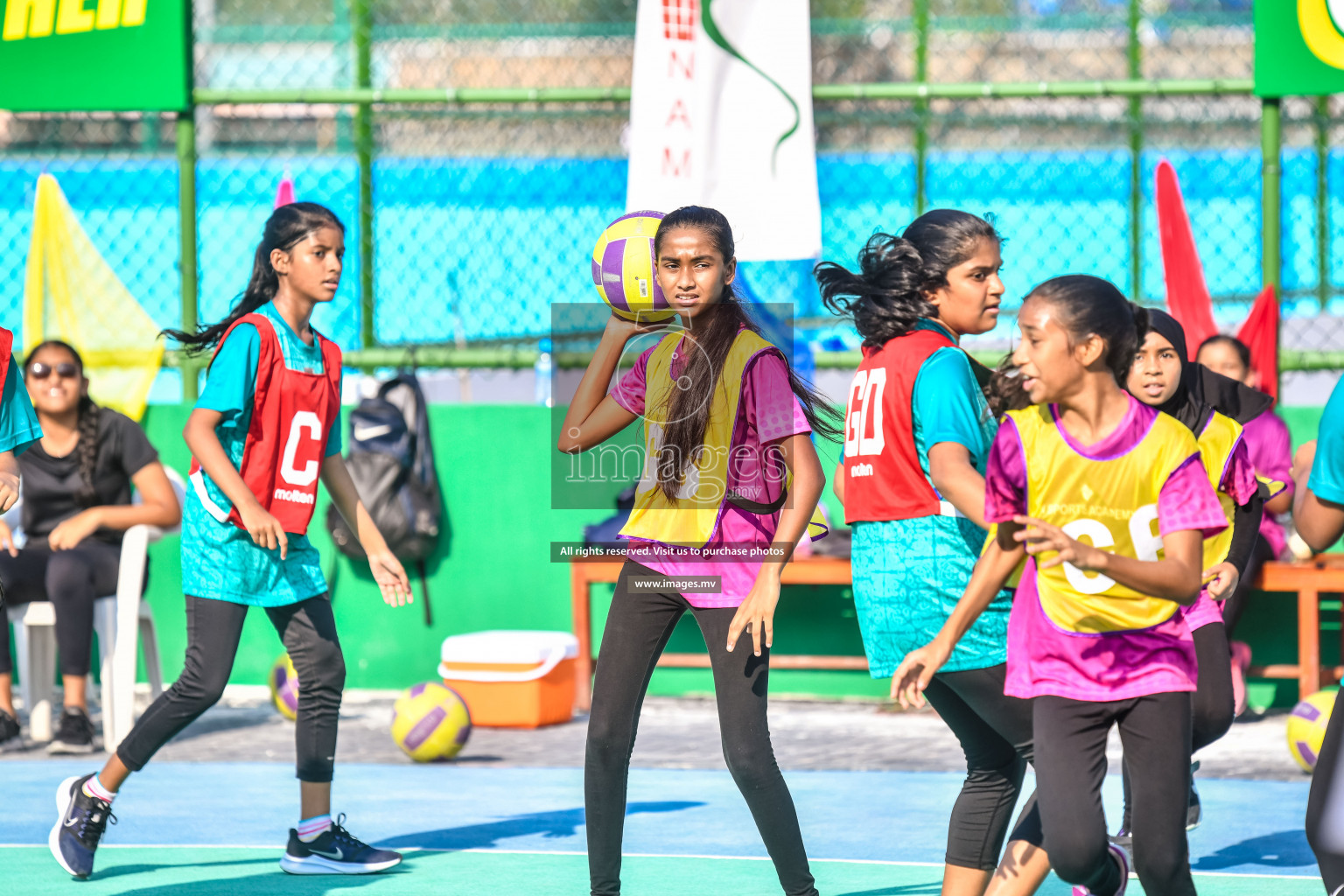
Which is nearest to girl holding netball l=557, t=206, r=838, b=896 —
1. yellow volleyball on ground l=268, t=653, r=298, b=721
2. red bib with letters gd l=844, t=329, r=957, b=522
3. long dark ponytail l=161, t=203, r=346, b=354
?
red bib with letters gd l=844, t=329, r=957, b=522

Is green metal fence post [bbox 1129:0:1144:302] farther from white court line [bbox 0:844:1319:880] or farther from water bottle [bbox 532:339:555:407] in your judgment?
white court line [bbox 0:844:1319:880]

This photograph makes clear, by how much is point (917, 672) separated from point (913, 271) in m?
1.11

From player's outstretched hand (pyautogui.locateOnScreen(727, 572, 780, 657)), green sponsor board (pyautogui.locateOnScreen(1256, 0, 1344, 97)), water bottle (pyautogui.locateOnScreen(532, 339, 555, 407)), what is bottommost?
player's outstretched hand (pyautogui.locateOnScreen(727, 572, 780, 657))

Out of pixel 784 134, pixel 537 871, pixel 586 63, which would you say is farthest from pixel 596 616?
pixel 586 63

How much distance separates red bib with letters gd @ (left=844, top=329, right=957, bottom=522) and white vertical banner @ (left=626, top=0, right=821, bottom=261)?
5067 millimetres

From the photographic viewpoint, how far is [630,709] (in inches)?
177

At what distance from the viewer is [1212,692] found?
4.94 m

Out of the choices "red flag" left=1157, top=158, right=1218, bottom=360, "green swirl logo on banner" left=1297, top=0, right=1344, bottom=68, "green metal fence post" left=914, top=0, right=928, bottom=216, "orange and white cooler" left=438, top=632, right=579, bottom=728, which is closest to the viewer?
"orange and white cooler" left=438, top=632, right=579, bottom=728

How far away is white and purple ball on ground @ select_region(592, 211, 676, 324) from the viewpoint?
485 centimetres

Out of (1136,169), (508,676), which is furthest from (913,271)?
(1136,169)

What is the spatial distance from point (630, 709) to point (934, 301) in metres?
1.35

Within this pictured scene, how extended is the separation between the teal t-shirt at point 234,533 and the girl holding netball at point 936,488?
2120mm

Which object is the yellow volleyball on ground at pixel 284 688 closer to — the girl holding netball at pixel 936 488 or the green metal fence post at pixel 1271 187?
the girl holding netball at pixel 936 488

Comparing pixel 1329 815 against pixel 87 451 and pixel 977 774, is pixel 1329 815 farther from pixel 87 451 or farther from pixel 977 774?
pixel 87 451
